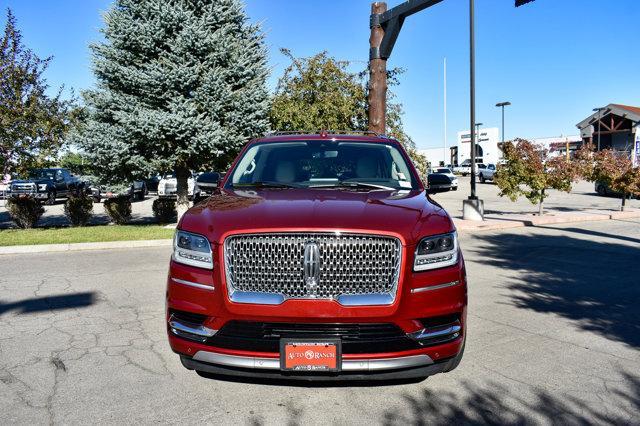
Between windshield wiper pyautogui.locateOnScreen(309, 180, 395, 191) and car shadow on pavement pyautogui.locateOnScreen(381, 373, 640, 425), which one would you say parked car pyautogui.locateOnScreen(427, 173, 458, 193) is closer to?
windshield wiper pyautogui.locateOnScreen(309, 180, 395, 191)

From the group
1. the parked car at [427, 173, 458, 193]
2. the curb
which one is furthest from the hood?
the curb

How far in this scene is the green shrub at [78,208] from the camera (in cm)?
1441

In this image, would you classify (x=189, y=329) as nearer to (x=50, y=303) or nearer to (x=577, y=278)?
(x=50, y=303)

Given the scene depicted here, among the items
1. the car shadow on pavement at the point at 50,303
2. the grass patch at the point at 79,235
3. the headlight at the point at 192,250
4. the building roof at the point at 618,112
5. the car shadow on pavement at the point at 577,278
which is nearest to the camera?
the headlight at the point at 192,250

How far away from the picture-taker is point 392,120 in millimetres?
16328

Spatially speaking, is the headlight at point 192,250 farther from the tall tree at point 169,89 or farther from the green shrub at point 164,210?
the green shrub at point 164,210

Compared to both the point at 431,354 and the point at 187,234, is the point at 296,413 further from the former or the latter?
the point at 187,234

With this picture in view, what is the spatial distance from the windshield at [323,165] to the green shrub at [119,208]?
11.0m

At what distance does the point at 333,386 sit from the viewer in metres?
3.69

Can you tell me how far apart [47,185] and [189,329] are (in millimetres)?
26643

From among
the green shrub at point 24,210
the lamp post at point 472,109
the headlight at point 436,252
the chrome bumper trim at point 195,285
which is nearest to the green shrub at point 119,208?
the green shrub at point 24,210

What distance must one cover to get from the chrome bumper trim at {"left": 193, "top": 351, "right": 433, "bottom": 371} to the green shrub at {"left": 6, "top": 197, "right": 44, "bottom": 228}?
42.6 ft

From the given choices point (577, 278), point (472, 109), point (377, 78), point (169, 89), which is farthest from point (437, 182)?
point (472, 109)

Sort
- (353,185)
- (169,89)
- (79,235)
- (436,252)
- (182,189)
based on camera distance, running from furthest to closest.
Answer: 1. (182,189)
2. (169,89)
3. (79,235)
4. (353,185)
5. (436,252)
